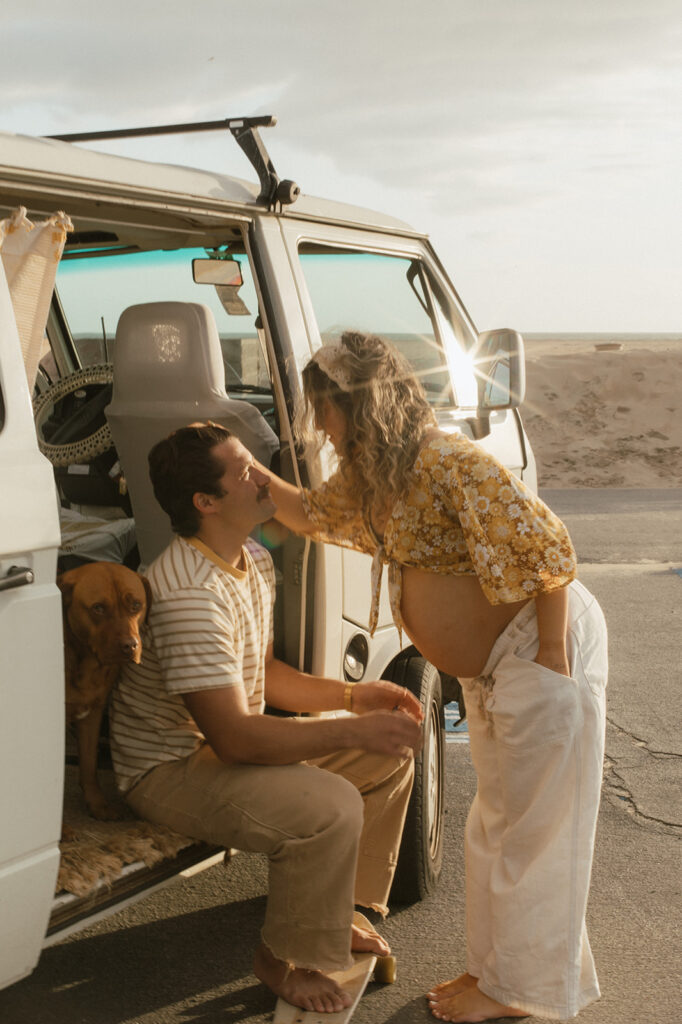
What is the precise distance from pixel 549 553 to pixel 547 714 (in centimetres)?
44

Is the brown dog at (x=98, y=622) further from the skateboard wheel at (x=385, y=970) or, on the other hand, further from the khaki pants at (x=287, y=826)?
the skateboard wheel at (x=385, y=970)

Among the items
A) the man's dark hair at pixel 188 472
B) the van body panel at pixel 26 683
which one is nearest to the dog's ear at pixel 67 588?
the man's dark hair at pixel 188 472

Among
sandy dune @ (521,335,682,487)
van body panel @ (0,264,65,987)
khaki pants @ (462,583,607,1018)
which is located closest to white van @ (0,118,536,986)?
A: van body panel @ (0,264,65,987)

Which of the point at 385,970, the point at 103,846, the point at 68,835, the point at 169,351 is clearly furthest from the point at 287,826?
the point at 169,351

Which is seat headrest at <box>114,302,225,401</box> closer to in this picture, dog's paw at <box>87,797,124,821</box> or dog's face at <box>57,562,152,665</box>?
dog's face at <box>57,562,152,665</box>

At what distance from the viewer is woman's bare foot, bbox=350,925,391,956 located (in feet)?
11.3

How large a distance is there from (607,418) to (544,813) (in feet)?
86.3

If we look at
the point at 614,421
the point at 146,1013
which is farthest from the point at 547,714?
the point at 614,421

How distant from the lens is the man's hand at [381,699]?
345 centimetres

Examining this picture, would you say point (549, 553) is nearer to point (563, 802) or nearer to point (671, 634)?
point (563, 802)

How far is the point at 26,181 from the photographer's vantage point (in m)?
2.74

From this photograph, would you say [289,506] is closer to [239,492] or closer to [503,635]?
[239,492]

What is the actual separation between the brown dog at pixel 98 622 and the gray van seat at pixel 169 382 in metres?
0.84

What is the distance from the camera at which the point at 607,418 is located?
2858 cm
